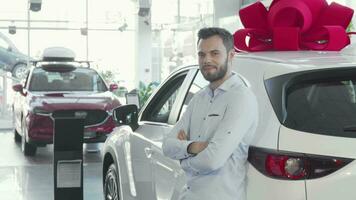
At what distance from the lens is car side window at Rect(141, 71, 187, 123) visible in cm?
353

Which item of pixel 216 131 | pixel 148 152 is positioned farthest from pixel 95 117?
pixel 216 131

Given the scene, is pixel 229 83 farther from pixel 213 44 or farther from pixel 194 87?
pixel 194 87

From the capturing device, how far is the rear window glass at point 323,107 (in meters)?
2.17

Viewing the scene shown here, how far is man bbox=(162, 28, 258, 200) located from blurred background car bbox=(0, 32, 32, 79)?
1436cm

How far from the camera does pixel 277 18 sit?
9.71 feet

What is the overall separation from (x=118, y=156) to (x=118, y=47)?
45.1 ft

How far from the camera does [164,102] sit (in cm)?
378

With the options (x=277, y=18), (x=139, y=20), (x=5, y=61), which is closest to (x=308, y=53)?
(x=277, y=18)

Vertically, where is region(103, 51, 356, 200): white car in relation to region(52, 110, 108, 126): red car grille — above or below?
above

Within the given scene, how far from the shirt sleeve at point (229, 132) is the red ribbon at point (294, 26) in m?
0.70

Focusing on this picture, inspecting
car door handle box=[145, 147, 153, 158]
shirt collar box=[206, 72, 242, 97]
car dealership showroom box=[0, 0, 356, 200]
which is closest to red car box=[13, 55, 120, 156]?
car dealership showroom box=[0, 0, 356, 200]

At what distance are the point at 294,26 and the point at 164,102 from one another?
115 cm

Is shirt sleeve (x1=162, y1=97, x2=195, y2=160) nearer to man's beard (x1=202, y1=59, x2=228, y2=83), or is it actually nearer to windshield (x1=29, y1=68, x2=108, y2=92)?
man's beard (x1=202, y1=59, x2=228, y2=83)

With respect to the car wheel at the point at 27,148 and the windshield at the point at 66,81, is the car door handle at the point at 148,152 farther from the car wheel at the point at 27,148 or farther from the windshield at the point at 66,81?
the windshield at the point at 66,81
